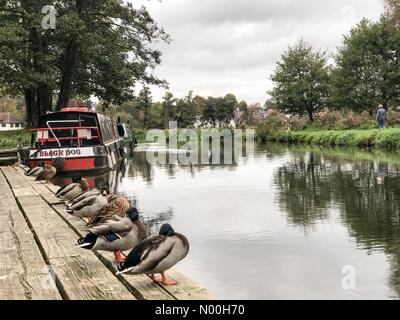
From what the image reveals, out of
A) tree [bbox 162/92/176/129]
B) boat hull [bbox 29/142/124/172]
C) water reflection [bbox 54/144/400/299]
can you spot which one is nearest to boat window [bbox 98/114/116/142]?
boat hull [bbox 29/142/124/172]

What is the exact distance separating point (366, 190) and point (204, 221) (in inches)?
220

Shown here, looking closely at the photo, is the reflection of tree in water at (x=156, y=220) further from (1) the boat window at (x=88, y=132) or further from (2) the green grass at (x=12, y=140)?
(2) the green grass at (x=12, y=140)

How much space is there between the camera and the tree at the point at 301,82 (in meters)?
52.8

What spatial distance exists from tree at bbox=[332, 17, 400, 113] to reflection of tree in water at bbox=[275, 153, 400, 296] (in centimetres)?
2583

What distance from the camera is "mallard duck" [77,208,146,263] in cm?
520

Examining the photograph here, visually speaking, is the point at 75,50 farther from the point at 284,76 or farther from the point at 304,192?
the point at 284,76

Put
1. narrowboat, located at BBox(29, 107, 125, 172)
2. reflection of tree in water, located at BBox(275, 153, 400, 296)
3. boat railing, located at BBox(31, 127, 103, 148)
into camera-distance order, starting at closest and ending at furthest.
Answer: reflection of tree in water, located at BBox(275, 153, 400, 296) < narrowboat, located at BBox(29, 107, 125, 172) < boat railing, located at BBox(31, 127, 103, 148)

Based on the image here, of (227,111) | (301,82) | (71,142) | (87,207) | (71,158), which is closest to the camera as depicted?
(87,207)

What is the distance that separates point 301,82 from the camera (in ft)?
174

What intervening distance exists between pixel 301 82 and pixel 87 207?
48218mm

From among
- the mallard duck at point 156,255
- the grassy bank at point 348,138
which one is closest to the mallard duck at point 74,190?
the mallard duck at point 156,255

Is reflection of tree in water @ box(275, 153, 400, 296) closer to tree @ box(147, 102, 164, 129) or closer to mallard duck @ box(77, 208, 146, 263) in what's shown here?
mallard duck @ box(77, 208, 146, 263)

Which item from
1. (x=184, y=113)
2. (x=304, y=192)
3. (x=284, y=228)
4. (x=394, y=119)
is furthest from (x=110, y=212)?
(x=184, y=113)
